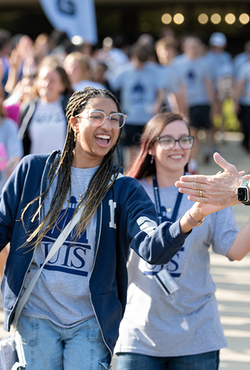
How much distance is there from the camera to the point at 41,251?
2.43 m

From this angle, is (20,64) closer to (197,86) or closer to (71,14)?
(71,14)

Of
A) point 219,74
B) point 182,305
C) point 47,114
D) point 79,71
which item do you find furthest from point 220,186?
point 219,74

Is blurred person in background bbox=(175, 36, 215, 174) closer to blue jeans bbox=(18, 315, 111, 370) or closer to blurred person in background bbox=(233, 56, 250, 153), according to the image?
blurred person in background bbox=(233, 56, 250, 153)

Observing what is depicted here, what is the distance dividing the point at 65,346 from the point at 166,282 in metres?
0.59

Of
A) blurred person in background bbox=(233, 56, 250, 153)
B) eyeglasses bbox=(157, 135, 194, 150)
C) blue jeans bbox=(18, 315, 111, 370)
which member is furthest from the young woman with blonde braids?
blurred person in background bbox=(233, 56, 250, 153)

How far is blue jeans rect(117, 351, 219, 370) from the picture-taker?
2.74 m

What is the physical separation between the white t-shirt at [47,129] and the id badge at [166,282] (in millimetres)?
2780

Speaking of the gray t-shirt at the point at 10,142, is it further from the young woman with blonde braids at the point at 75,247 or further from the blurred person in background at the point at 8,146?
the young woman with blonde braids at the point at 75,247

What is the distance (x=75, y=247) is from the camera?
2.38 meters

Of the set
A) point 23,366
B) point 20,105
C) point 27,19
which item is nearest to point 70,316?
point 23,366

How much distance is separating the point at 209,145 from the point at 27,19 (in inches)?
608

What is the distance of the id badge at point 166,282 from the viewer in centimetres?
268

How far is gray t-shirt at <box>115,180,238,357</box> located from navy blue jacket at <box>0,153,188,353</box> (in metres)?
0.34

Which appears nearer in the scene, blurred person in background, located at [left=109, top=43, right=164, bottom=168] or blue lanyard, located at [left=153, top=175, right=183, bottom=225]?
blue lanyard, located at [left=153, top=175, right=183, bottom=225]
